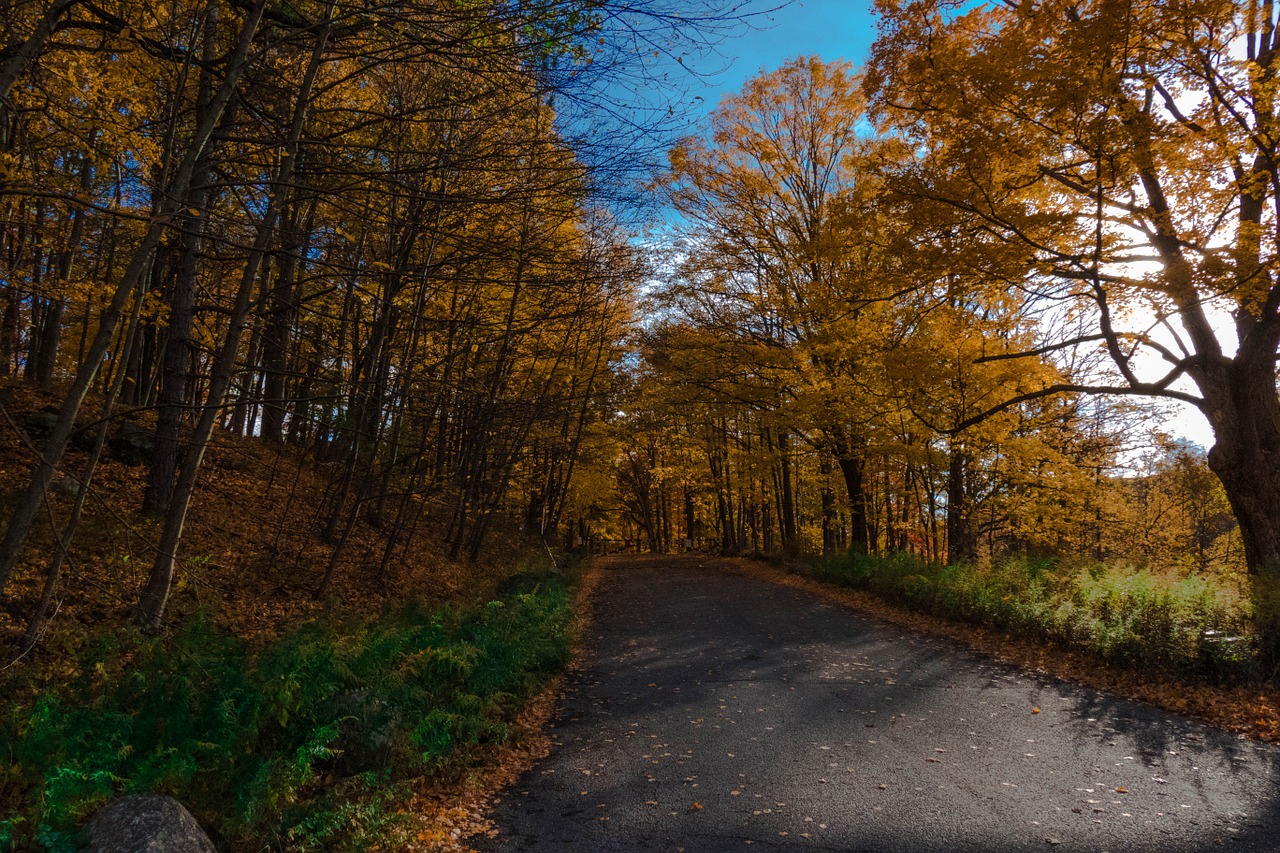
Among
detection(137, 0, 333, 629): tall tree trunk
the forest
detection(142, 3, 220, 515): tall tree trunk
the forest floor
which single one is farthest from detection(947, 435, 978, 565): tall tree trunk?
detection(142, 3, 220, 515): tall tree trunk

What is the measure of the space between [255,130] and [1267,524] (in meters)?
12.7

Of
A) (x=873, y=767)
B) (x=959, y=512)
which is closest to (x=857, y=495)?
(x=959, y=512)

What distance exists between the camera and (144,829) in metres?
2.68

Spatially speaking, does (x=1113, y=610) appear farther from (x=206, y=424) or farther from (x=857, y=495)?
(x=206, y=424)

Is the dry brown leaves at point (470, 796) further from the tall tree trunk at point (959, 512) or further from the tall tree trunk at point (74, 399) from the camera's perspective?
the tall tree trunk at point (959, 512)

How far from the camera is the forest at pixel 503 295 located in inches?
157

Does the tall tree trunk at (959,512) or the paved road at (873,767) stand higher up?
the tall tree trunk at (959,512)

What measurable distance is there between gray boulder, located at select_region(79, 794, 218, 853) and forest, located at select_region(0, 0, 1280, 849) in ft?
0.45

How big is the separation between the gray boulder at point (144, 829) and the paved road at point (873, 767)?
5.27 feet

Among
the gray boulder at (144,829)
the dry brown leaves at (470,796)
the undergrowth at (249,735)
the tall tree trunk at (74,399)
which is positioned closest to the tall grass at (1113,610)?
the dry brown leaves at (470,796)

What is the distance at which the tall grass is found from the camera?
6.82 meters

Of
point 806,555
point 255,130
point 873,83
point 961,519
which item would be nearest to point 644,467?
point 806,555

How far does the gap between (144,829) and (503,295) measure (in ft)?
35.1

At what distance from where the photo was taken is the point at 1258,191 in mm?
7375
